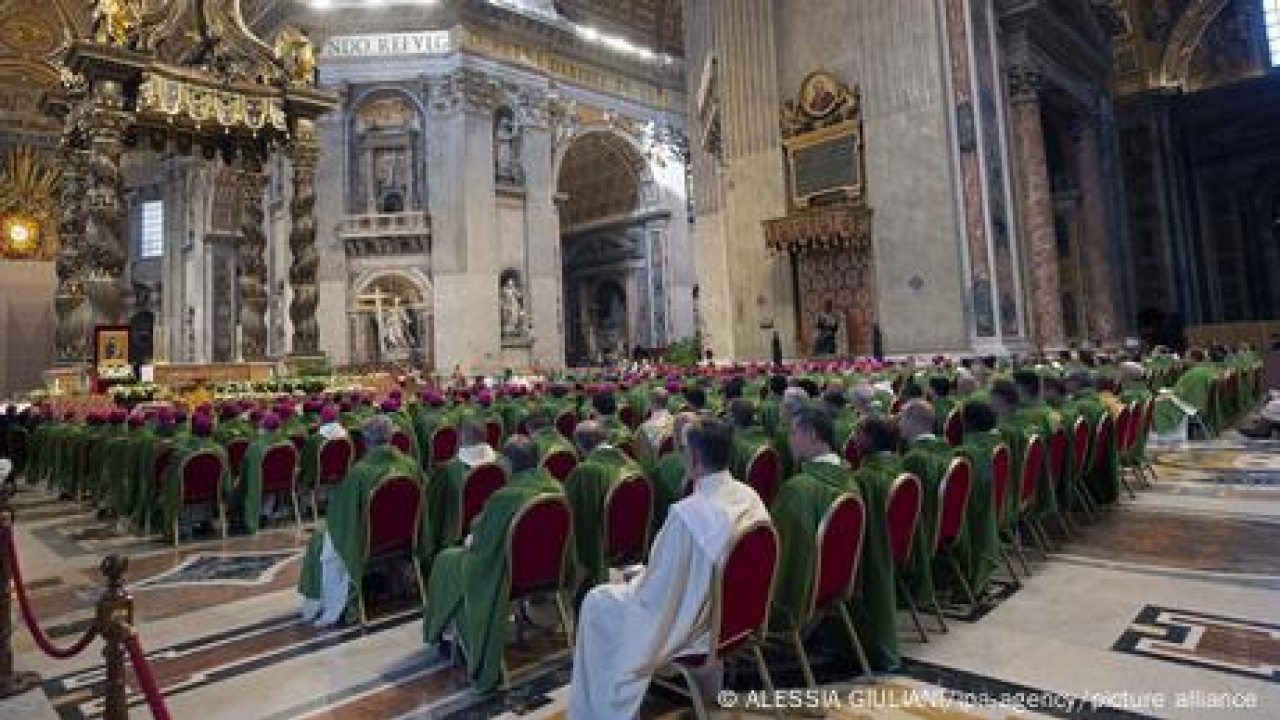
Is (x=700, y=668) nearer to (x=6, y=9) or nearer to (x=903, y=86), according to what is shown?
(x=903, y=86)

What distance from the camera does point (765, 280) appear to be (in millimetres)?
15914

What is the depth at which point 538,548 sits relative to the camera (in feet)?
10.8

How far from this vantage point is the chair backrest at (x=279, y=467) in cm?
645

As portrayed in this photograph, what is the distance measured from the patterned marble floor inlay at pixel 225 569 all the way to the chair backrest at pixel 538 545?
271cm

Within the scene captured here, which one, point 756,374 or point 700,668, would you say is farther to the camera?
point 756,374

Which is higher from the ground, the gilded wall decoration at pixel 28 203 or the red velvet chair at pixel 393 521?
the gilded wall decoration at pixel 28 203

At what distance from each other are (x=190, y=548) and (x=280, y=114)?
34.1ft

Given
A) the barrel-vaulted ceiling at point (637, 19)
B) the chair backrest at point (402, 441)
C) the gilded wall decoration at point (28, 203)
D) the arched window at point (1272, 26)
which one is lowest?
the chair backrest at point (402, 441)

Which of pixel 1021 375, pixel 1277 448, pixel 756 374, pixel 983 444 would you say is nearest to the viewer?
pixel 983 444

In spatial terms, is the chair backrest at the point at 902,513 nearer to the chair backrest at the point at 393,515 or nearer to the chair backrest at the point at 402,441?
the chair backrest at the point at 393,515

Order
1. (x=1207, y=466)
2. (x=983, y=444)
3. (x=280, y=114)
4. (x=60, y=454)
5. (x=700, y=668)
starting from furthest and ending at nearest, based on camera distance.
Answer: (x=280, y=114) → (x=60, y=454) → (x=1207, y=466) → (x=983, y=444) → (x=700, y=668)

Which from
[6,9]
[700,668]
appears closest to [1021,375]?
[700,668]

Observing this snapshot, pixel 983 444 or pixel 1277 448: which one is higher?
pixel 983 444

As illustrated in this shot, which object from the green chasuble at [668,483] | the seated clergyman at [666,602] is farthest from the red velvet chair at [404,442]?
the seated clergyman at [666,602]
